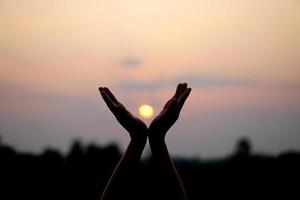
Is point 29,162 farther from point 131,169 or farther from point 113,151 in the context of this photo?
point 113,151

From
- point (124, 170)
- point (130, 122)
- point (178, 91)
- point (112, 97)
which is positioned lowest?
point (124, 170)

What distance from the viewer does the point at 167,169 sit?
330 centimetres

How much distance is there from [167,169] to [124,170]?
35cm

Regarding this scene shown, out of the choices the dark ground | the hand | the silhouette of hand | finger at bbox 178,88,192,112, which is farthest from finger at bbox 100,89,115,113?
the dark ground

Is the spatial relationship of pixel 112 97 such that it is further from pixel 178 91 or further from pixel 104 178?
pixel 104 178

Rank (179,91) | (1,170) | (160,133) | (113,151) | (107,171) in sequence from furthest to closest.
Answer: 1. (113,151)
2. (107,171)
3. (1,170)
4. (179,91)
5. (160,133)

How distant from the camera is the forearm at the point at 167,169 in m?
3.14

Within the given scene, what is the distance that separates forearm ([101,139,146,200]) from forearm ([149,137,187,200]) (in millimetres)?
131

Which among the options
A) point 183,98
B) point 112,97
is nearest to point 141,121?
point 112,97

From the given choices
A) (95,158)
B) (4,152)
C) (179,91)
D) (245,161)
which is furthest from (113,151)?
(179,91)

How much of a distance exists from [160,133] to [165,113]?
0.55 ft

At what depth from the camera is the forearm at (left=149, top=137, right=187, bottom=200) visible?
314cm

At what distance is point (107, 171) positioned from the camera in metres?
9.77

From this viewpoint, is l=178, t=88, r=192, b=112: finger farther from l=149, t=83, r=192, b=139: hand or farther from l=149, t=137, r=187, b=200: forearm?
l=149, t=137, r=187, b=200: forearm
